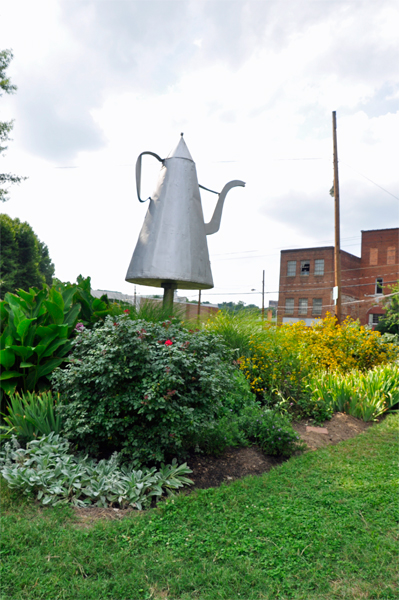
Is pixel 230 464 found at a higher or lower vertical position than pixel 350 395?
lower

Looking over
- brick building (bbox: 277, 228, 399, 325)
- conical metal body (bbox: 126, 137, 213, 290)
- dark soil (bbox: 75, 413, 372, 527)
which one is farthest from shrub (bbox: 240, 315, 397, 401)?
brick building (bbox: 277, 228, 399, 325)

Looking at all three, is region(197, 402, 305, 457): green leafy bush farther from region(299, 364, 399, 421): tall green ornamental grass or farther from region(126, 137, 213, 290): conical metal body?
region(126, 137, 213, 290): conical metal body

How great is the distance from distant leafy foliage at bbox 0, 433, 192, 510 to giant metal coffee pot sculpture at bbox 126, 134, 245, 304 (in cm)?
370

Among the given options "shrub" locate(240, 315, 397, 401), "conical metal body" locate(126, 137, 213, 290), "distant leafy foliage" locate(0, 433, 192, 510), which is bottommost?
"distant leafy foliage" locate(0, 433, 192, 510)

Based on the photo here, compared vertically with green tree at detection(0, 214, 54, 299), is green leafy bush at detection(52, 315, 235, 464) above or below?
below

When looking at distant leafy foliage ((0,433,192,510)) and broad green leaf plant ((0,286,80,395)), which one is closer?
distant leafy foliage ((0,433,192,510))

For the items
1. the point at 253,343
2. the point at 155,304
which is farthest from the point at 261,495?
the point at 155,304

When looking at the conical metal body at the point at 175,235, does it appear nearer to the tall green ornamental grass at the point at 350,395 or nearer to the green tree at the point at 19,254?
the tall green ornamental grass at the point at 350,395

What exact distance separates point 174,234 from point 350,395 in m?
3.78

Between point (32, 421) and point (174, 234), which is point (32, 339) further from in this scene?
point (174, 234)

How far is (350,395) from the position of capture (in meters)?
5.89

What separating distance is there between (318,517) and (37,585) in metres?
1.81

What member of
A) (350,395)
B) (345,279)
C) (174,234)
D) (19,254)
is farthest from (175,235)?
(345,279)

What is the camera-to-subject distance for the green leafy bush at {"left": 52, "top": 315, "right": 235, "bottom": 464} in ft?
11.2
